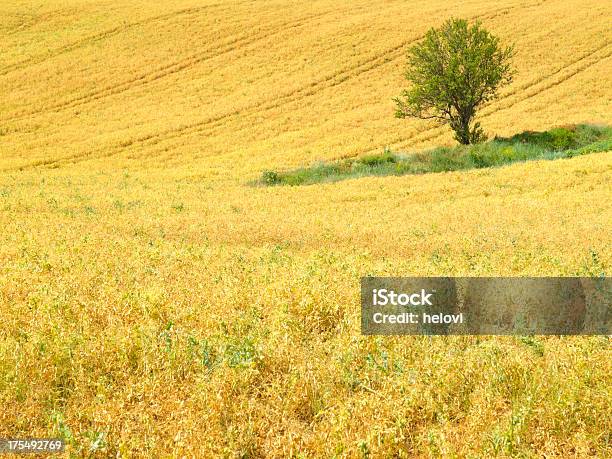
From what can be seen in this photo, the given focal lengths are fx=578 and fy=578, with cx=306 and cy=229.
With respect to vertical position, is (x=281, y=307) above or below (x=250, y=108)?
below

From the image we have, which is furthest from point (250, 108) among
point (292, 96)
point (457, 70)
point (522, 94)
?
point (522, 94)

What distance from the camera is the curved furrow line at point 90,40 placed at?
57.7 metres

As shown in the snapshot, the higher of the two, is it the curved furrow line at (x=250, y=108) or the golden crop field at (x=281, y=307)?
the curved furrow line at (x=250, y=108)

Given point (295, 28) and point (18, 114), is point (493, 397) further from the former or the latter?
point (295, 28)

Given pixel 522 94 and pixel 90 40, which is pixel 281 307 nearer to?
pixel 522 94

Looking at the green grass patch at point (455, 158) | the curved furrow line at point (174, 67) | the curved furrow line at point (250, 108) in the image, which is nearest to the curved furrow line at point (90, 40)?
the curved furrow line at point (174, 67)

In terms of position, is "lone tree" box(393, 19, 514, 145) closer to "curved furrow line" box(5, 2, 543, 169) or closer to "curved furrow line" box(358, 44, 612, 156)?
"curved furrow line" box(358, 44, 612, 156)

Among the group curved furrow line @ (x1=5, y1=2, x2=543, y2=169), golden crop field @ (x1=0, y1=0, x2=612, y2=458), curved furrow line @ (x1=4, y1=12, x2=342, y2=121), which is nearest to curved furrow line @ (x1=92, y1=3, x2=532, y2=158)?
curved furrow line @ (x1=5, y1=2, x2=543, y2=169)

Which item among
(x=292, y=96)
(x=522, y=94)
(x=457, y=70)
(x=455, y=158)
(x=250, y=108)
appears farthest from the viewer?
(x=292, y=96)

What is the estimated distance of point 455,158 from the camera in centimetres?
2967

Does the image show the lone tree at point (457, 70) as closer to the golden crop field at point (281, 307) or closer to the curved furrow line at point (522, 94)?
the golden crop field at point (281, 307)

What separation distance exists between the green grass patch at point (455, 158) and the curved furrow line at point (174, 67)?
91.5 ft

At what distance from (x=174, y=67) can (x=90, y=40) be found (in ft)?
47.7

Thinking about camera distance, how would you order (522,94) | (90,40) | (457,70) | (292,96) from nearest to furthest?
(457,70)
(522,94)
(292,96)
(90,40)
